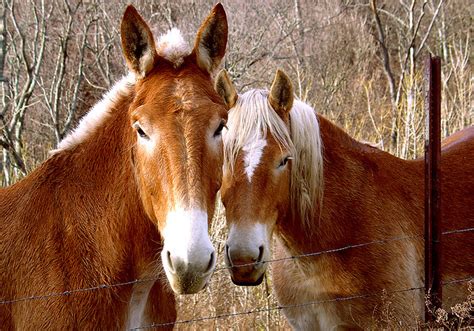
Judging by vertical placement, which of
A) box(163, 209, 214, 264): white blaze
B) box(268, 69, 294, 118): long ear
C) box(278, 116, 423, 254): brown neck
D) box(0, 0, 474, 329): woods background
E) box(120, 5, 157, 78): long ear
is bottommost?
box(163, 209, 214, 264): white blaze

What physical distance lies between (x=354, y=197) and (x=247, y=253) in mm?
959

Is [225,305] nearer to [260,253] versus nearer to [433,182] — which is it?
[260,253]

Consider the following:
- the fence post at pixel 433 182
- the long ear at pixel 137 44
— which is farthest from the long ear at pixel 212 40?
the fence post at pixel 433 182

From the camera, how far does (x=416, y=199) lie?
4.36 metres

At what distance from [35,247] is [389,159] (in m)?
2.49

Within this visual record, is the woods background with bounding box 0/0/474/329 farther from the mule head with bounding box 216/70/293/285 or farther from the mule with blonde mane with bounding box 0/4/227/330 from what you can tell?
the mule with blonde mane with bounding box 0/4/227/330

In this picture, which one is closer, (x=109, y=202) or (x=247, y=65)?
(x=109, y=202)

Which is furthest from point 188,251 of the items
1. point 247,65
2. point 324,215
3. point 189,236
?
point 247,65

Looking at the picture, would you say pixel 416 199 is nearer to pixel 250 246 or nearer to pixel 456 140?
pixel 456 140

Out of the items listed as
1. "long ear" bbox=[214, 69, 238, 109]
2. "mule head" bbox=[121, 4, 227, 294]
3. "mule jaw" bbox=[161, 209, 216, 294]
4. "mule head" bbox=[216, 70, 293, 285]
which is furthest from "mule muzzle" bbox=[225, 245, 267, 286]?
"long ear" bbox=[214, 69, 238, 109]

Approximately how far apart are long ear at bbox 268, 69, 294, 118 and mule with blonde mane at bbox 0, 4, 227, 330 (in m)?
1.00

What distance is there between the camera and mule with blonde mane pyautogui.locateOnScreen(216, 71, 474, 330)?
12.6ft

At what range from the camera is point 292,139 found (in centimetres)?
414

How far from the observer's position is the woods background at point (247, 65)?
7.32m
